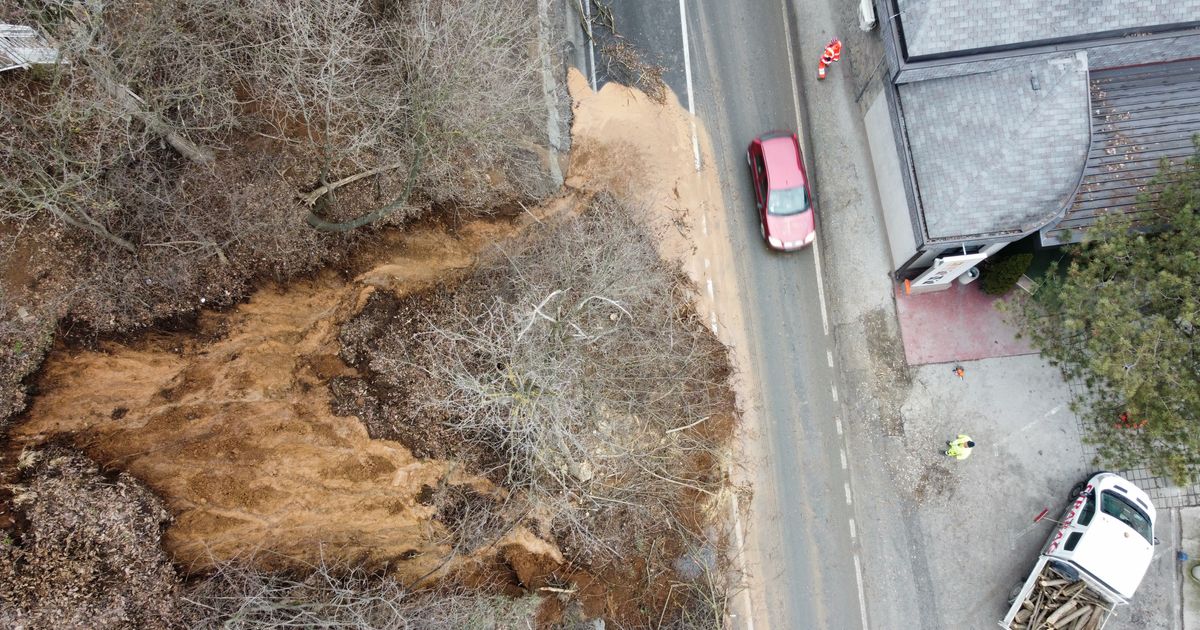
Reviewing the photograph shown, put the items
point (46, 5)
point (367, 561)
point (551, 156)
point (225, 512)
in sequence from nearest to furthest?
point (46, 5) → point (225, 512) → point (367, 561) → point (551, 156)

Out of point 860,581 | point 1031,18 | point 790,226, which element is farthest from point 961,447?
point 1031,18

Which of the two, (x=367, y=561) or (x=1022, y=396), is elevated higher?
(x=1022, y=396)

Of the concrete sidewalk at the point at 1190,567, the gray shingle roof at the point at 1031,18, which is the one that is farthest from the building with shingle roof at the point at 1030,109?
the concrete sidewalk at the point at 1190,567

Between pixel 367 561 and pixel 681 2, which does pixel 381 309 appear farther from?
pixel 681 2

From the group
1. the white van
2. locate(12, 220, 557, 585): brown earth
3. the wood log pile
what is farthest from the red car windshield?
the wood log pile

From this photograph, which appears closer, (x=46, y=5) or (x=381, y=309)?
(x=46, y=5)

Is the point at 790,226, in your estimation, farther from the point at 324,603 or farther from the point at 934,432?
the point at 324,603

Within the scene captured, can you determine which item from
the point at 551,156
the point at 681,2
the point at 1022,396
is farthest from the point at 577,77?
the point at 1022,396
